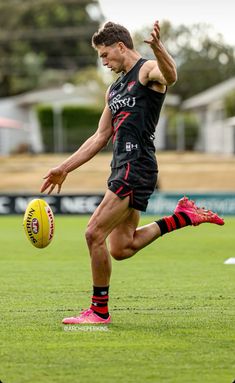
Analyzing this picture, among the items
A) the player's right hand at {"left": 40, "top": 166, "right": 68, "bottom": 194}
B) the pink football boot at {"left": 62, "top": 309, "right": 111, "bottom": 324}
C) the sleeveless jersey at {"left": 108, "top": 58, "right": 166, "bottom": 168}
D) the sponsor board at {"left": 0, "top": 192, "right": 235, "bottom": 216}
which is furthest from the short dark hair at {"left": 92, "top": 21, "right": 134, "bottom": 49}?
the sponsor board at {"left": 0, "top": 192, "right": 235, "bottom": 216}

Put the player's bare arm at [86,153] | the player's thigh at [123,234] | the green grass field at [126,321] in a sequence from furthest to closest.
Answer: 1. the player's bare arm at [86,153]
2. the player's thigh at [123,234]
3. the green grass field at [126,321]

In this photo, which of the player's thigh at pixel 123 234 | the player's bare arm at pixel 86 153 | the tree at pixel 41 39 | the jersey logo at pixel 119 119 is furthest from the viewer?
the tree at pixel 41 39

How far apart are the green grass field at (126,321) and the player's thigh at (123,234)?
0.57 metres

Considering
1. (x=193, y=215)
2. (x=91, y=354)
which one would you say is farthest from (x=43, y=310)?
(x=91, y=354)

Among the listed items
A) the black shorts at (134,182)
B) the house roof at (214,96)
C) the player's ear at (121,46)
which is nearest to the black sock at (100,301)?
the black shorts at (134,182)

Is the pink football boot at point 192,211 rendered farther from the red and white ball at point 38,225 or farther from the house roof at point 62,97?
the house roof at point 62,97

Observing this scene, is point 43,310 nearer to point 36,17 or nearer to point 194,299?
point 194,299

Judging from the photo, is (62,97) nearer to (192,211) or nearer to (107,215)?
(192,211)

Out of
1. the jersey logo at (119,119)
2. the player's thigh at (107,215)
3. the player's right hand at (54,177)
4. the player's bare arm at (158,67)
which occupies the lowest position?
the player's thigh at (107,215)

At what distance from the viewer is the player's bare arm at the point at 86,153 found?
324 inches

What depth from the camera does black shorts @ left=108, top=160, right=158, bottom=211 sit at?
7.82 metres

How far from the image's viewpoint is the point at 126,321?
8031 mm

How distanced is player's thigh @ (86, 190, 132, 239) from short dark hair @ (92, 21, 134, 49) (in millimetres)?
1124

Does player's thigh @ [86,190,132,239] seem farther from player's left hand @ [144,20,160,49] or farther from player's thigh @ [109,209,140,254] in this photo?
player's left hand @ [144,20,160,49]
